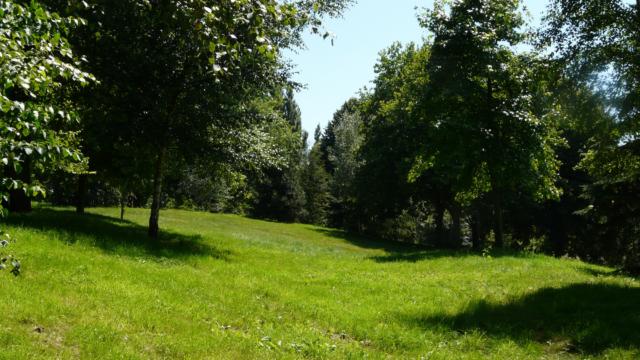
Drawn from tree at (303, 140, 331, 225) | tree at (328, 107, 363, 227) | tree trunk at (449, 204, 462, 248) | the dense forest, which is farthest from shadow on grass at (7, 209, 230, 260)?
tree at (303, 140, 331, 225)

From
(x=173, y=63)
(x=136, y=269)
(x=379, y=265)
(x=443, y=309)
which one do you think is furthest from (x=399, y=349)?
(x=173, y=63)

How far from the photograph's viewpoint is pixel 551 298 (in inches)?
570

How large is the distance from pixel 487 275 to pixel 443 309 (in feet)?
15.9

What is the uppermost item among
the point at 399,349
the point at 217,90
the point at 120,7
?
the point at 120,7

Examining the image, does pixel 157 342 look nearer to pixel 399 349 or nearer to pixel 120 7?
pixel 399 349

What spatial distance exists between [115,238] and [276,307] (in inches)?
329

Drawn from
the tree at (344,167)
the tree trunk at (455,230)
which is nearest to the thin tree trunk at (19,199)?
the tree trunk at (455,230)

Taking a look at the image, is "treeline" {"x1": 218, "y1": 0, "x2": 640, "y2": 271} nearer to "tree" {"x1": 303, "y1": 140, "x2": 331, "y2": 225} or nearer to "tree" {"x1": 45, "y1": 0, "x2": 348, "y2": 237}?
"tree" {"x1": 45, "y1": 0, "x2": 348, "y2": 237}

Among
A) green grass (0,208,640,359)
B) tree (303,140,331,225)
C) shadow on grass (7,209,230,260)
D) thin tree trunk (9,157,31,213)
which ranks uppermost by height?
tree (303,140,331,225)

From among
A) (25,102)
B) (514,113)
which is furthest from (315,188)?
(25,102)

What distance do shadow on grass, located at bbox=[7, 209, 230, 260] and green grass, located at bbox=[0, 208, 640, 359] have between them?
0.36ft

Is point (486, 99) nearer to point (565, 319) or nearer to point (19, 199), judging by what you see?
point (565, 319)

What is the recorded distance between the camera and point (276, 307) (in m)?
12.9

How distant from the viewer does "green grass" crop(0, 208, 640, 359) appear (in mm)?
9500
